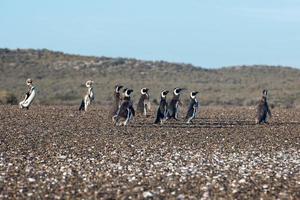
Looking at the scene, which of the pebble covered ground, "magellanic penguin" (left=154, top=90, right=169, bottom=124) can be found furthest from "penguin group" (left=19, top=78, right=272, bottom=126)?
the pebble covered ground

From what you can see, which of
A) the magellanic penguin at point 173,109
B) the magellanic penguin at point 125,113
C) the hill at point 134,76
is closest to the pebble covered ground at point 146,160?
the magellanic penguin at point 125,113

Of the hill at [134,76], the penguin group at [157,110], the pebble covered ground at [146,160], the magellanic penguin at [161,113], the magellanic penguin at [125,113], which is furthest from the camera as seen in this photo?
the hill at [134,76]

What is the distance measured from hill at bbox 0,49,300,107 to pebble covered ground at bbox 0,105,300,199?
32.0 metres

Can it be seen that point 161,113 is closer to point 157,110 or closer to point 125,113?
point 157,110

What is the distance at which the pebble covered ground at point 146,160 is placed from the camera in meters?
11.4

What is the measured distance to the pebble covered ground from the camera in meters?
11.4

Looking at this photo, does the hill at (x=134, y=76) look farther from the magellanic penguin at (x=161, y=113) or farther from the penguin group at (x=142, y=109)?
the magellanic penguin at (x=161, y=113)

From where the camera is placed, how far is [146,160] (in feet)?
49.5

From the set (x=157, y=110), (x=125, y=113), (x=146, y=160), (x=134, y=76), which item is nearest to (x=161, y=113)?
(x=157, y=110)

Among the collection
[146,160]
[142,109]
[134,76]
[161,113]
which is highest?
[134,76]

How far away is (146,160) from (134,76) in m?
68.9

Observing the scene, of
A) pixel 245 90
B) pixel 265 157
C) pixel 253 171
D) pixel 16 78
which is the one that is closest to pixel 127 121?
pixel 265 157

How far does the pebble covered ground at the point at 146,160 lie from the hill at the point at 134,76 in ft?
105

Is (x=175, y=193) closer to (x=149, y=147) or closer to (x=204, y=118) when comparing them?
(x=149, y=147)
